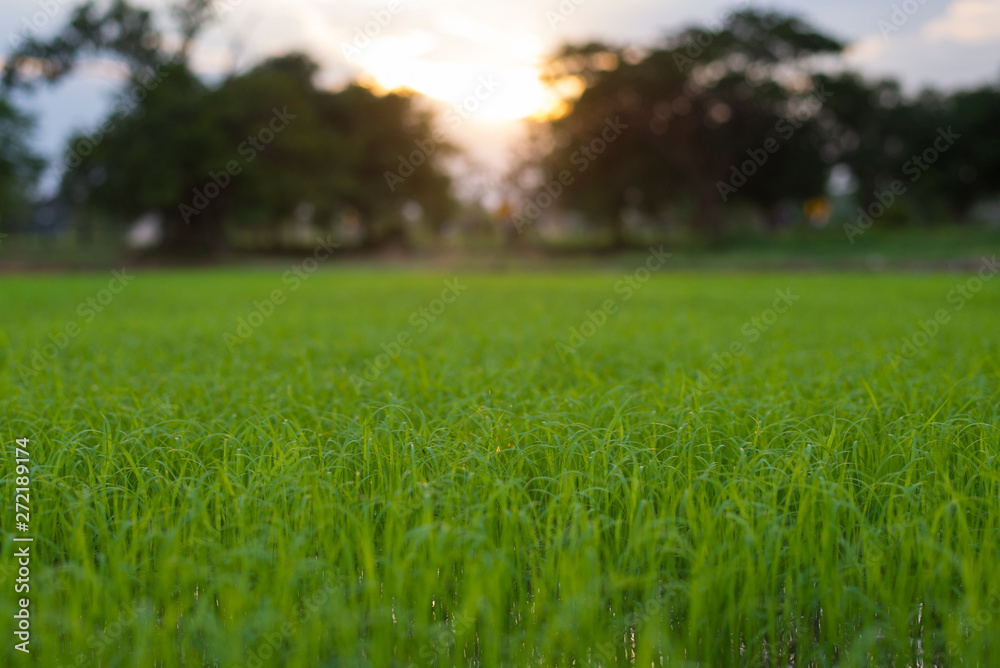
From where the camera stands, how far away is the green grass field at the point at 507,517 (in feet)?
8.78

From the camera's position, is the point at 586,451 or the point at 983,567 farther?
the point at 586,451

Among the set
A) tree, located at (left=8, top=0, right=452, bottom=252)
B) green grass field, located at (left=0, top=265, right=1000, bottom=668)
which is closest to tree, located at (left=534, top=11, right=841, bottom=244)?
tree, located at (left=8, top=0, right=452, bottom=252)

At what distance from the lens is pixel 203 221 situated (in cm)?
4091

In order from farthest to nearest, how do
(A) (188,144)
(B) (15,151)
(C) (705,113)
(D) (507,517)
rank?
(B) (15,151) → (C) (705,113) → (A) (188,144) → (D) (507,517)

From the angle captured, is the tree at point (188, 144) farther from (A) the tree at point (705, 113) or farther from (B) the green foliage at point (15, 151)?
(A) the tree at point (705, 113)

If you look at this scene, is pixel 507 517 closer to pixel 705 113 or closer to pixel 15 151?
pixel 705 113

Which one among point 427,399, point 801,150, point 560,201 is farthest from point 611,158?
point 427,399

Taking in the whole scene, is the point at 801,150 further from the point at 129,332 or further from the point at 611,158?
the point at 129,332

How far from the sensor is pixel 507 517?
10.4 ft

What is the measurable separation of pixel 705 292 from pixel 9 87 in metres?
40.1

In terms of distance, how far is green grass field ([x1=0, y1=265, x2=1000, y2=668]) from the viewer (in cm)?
268

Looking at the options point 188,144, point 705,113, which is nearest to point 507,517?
point 188,144

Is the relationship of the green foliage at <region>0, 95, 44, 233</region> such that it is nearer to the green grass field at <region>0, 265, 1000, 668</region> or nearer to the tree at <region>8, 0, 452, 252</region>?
the tree at <region>8, 0, 452, 252</region>

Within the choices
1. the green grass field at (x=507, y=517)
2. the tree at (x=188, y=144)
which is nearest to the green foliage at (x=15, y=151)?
the tree at (x=188, y=144)
